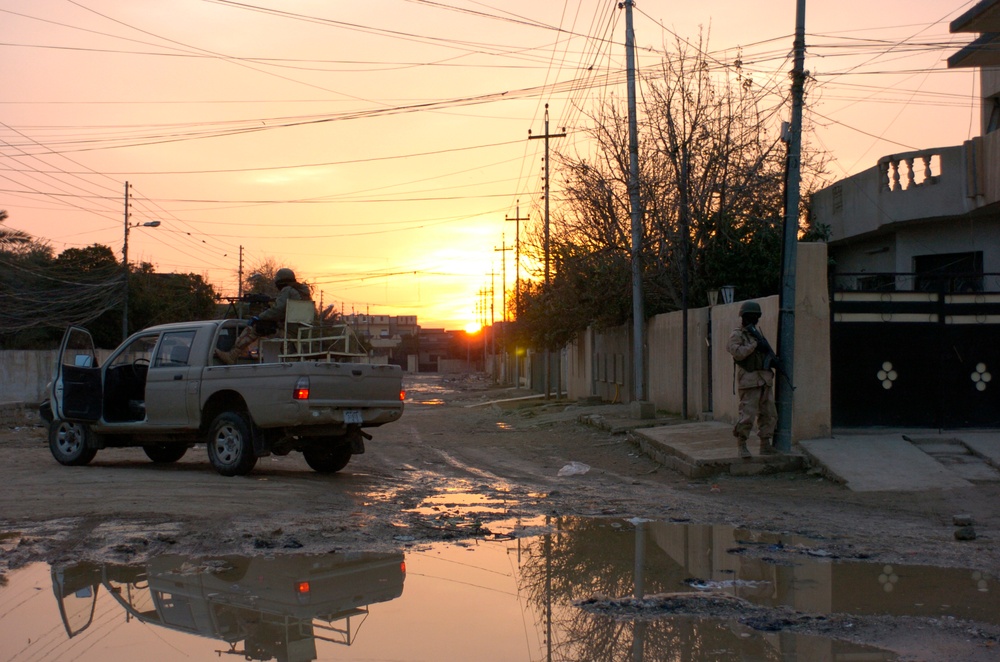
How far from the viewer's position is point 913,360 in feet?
41.9

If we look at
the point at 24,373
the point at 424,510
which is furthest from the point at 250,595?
the point at 24,373

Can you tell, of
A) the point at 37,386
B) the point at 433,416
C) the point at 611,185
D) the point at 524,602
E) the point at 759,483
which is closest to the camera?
the point at 524,602

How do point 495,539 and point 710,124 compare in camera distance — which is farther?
point 710,124

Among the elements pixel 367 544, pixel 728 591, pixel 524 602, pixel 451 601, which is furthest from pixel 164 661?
pixel 728 591

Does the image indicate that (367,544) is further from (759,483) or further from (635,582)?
(759,483)

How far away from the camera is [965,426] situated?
1271cm

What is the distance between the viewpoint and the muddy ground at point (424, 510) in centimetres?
733

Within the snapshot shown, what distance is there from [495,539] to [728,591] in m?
2.45

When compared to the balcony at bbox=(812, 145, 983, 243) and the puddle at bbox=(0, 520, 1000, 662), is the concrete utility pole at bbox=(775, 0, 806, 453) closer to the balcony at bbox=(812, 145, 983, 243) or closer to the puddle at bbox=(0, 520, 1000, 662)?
the puddle at bbox=(0, 520, 1000, 662)

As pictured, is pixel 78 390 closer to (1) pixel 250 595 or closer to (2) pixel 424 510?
(2) pixel 424 510

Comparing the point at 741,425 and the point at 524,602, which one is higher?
the point at 741,425

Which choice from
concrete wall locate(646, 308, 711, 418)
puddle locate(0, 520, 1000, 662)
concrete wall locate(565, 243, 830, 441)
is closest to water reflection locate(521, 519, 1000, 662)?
puddle locate(0, 520, 1000, 662)

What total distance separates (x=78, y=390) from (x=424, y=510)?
5903 mm

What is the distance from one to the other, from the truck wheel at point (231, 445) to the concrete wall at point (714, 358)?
6832 mm
